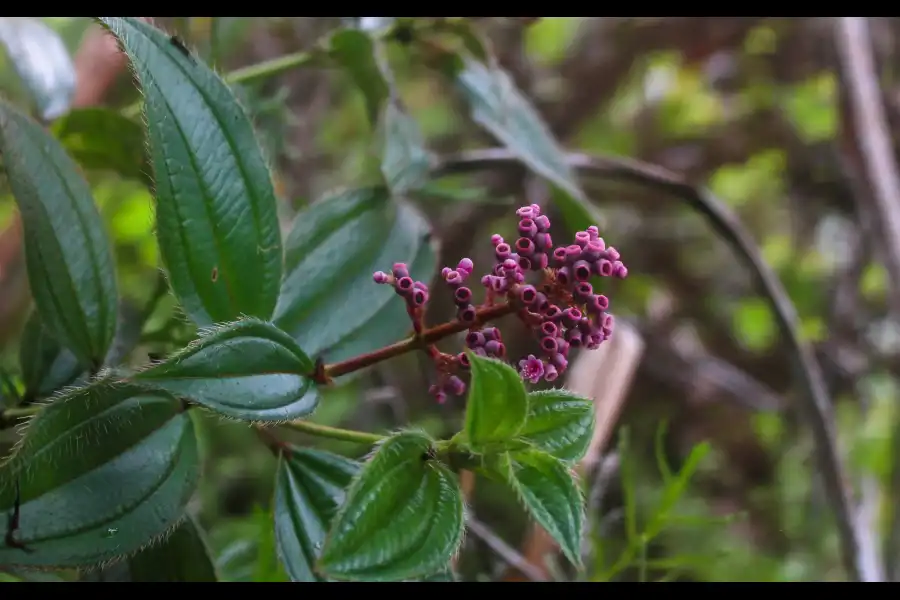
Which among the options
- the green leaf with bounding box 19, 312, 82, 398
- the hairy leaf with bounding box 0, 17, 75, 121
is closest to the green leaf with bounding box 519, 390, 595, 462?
the green leaf with bounding box 19, 312, 82, 398

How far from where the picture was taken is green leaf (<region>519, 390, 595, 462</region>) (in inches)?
12.1

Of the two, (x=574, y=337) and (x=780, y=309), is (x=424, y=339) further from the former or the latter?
(x=780, y=309)

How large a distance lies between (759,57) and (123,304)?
45.1 inches

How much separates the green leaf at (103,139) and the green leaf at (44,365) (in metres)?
0.12

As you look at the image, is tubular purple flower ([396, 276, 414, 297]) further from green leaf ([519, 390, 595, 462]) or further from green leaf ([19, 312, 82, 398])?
green leaf ([19, 312, 82, 398])

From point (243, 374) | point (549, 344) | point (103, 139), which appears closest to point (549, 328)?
point (549, 344)

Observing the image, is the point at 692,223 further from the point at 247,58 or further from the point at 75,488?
the point at 75,488

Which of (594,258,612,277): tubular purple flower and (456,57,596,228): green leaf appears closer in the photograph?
(594,258,612,277): tubular purple flower

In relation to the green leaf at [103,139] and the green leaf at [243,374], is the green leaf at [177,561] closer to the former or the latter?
the green leaf at [243,374]

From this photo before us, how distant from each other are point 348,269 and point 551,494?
7.7 inches

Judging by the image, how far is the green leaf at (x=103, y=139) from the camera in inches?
18.9

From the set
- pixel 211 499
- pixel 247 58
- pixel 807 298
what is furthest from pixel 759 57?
pixel 211 499

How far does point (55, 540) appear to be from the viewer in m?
0.29

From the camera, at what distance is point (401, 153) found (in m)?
0.51
